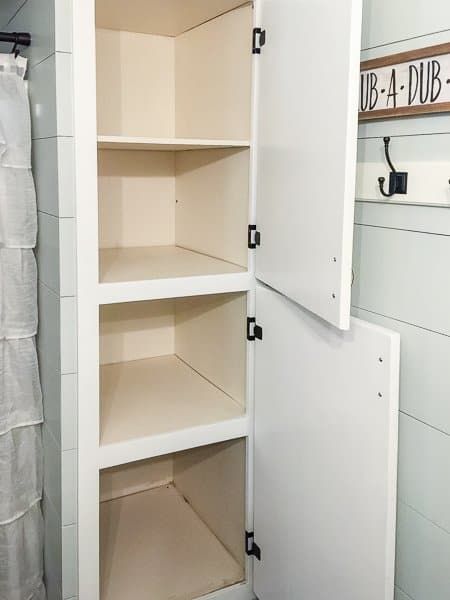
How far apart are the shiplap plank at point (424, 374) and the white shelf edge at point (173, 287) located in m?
0.52

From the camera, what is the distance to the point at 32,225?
1.71m

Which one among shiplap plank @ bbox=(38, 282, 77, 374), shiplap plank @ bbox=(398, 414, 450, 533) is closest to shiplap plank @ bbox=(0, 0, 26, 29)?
shiplap plank @ bbox=(38, 282, 77, 374)

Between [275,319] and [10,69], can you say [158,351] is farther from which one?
[10,69]

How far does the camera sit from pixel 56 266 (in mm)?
1593

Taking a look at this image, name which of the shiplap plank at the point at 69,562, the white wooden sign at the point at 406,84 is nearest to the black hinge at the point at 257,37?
the white wooden sign at the point at 406,84

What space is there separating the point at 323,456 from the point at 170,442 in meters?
0.46

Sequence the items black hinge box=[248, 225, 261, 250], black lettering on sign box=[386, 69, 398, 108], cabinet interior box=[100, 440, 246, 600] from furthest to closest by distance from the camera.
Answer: cabinet interior box=[100, 440, 246, 600], black hinge box=[248, 225, 261, 250], black lettering on sign box=[386, 69, 398, 108]

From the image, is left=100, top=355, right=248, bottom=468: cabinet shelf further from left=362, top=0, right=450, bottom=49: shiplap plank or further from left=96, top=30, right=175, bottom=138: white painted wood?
left=362, top=0, right=450, bottom=49: shiplap plank

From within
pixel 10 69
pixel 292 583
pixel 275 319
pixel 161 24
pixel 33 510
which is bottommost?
pixel 292 583

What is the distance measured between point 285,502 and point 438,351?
0.69 m

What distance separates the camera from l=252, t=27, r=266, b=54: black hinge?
5.51 ft

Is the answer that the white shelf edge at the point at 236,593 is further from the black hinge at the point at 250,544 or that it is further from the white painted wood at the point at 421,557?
the white painted wood at the point at 421,557

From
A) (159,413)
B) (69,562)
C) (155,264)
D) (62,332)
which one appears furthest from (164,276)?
(69,562)

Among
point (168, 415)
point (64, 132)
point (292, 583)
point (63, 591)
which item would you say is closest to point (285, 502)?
point (292, 583)
